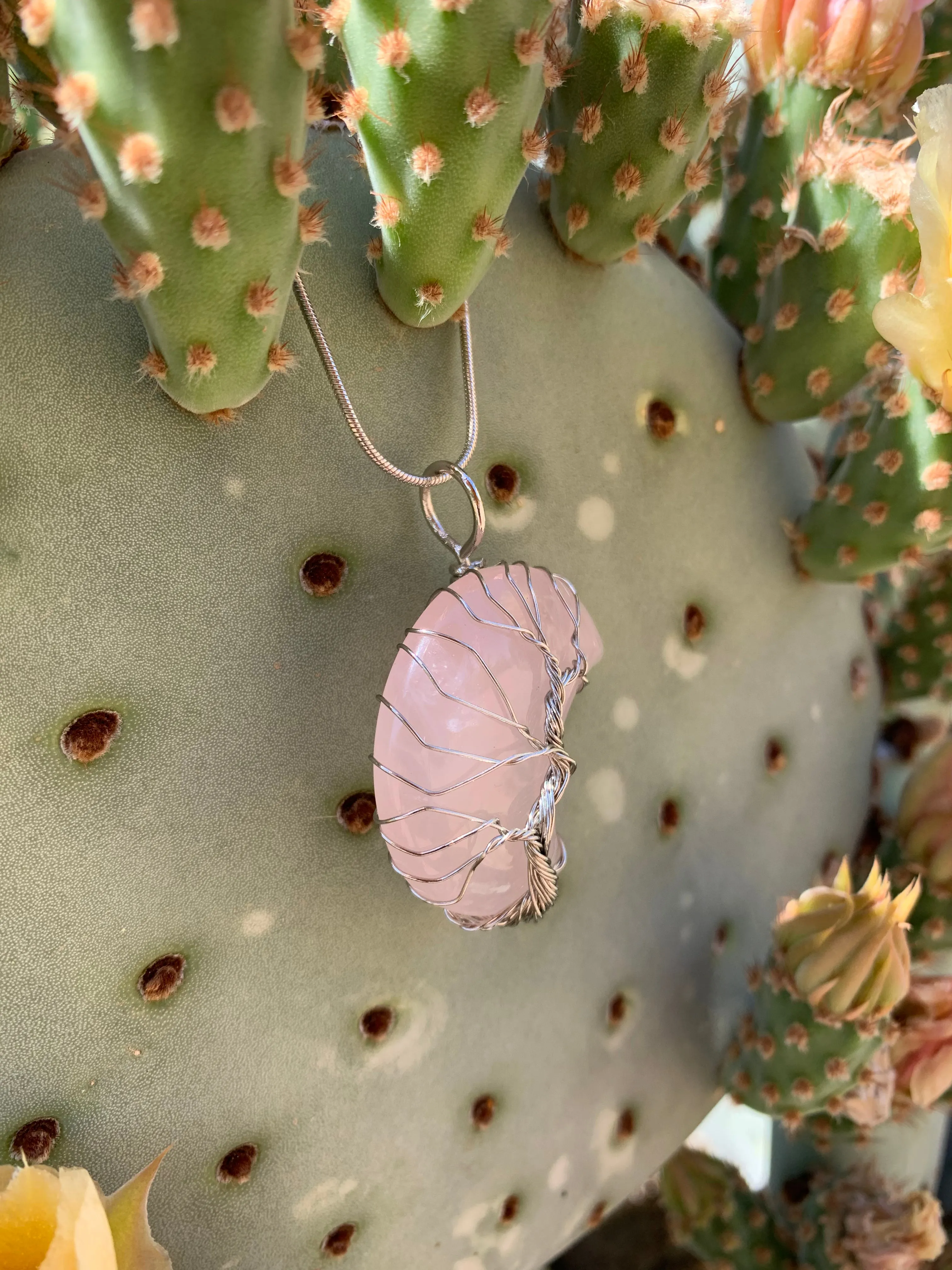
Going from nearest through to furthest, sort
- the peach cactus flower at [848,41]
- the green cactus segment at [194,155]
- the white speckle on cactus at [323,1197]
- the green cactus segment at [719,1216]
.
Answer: the green cactus segment at [194,155]
the white speckle on cactus at [323,1197]
the peach cactus flower at [848,41]
the green cactus segment at [719,1216]

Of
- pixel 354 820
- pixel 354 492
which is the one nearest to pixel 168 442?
pixel 354 492

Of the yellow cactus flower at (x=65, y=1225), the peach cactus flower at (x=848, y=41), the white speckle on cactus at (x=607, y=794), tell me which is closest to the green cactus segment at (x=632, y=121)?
the peach cactus flower at (x=848, y=41)

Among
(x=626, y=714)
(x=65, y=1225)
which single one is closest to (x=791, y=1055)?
(x=626, y=714)

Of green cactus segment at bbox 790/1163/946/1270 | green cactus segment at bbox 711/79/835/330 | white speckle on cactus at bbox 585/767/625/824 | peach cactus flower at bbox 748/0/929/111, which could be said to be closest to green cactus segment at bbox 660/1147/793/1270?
green cactus segment at bbox 790/1163/946/1270

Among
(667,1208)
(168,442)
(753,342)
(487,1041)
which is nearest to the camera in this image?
(168,442)

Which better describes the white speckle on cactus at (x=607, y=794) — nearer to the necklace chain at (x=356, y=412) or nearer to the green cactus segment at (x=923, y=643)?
the necklace chain at (x=356, y=412)

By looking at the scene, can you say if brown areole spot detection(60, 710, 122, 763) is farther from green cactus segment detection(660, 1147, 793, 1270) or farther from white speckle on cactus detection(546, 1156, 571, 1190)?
green cactus segment detection(660, 1147, 793, 1270)

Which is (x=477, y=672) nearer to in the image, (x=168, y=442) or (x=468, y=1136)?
(x=168, y=442)
